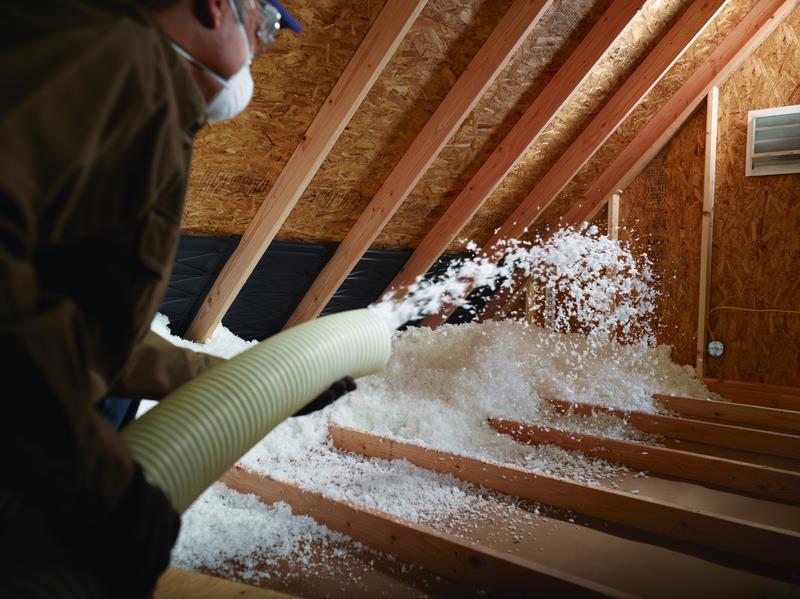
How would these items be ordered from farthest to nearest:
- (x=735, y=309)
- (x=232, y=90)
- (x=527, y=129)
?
(x=735, y=309) < (x=527, y=129) < (x=232, y=90)

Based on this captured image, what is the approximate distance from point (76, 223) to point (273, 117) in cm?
189

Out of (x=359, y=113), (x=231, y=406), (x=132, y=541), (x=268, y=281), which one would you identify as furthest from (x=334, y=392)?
(x=268, y=281)

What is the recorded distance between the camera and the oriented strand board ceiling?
2281mm

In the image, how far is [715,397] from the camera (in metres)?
3.95

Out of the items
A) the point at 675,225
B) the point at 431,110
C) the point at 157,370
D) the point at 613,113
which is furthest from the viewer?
the point at 675,225

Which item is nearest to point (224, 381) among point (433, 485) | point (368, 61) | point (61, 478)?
point (61, 478)

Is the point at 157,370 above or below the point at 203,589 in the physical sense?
above

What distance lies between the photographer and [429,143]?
286 cm

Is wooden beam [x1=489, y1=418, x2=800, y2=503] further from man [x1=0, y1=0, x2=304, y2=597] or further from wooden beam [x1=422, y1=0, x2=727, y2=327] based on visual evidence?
man [x1=0, y1=0, x2=304, y2=597]

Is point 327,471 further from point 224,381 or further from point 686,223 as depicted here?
point 686,223

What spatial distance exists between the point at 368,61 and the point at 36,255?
1.86m

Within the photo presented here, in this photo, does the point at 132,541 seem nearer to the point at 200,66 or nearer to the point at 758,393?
the point at 200,66

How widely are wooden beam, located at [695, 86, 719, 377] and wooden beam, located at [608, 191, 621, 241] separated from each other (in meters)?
0.63

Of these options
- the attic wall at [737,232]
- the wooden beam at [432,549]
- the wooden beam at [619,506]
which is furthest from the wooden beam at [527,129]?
the wooden beam at [432,549]
